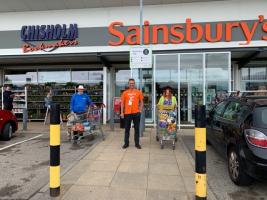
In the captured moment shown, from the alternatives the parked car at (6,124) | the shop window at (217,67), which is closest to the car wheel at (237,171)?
the parked car at (6,124)

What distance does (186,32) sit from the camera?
42.2 feet

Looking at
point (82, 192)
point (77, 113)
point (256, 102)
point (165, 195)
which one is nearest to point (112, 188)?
point (82, 192)

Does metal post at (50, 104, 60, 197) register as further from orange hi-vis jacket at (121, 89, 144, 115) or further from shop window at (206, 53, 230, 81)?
shop window at (206, 53, 230, 81)

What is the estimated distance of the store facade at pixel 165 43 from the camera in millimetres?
12656

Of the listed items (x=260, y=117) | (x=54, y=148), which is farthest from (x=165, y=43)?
(x=54, y=148)

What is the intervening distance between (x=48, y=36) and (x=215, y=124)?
9.69 m

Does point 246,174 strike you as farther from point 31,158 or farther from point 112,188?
point 31,158

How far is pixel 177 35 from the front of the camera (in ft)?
42.4

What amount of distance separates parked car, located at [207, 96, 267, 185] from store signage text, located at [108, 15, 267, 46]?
22.7 ft

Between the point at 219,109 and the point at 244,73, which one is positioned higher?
the point at 244,73

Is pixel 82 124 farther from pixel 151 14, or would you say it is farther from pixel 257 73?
pixel 257 73

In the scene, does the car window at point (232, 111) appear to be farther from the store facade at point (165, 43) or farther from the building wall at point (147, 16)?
the building wall at point (147, 16)

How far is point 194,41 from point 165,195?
30.4 feet

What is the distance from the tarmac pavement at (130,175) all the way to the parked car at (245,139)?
73 cm
